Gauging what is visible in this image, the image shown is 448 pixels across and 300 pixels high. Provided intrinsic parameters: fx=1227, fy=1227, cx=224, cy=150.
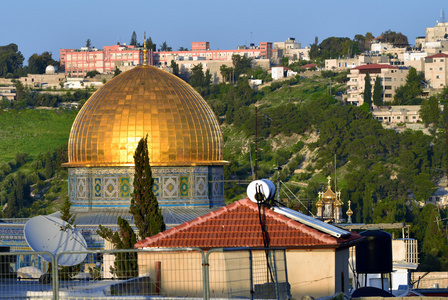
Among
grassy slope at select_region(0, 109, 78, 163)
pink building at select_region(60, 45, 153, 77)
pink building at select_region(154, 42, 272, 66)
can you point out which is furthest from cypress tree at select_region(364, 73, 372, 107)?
pink building at select_region(60, 45, 153, 77)

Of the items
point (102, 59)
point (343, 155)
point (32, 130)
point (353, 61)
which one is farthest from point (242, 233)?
point (102, 59)

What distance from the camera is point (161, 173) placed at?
31312 mm

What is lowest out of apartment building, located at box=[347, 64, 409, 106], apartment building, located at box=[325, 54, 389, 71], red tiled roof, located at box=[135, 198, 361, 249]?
red tiled roof, located at box=[135, 198, 361, 249]

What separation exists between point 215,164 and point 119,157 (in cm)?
255

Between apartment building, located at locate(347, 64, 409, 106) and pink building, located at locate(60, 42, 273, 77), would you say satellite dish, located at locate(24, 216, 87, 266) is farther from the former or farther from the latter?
pink building, located at locate(60, 42, 273, 77)

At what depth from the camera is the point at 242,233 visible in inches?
547

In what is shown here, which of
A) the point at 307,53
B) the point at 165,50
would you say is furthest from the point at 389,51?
the point at 165,50

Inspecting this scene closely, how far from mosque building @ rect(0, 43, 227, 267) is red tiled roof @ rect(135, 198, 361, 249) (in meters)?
16.3

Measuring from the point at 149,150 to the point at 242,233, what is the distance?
1771cm

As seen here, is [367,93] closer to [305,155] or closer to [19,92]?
[305,155]

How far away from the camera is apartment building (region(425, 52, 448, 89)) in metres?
136

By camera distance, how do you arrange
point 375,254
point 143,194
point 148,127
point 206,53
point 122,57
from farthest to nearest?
point 206,53 → point 122,57 → point 148,127 → point 143,194 → point 375,254

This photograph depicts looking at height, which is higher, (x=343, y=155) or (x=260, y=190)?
(x=260, y=190)

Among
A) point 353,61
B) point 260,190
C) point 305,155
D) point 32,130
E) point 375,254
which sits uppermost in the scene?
point 353,61
